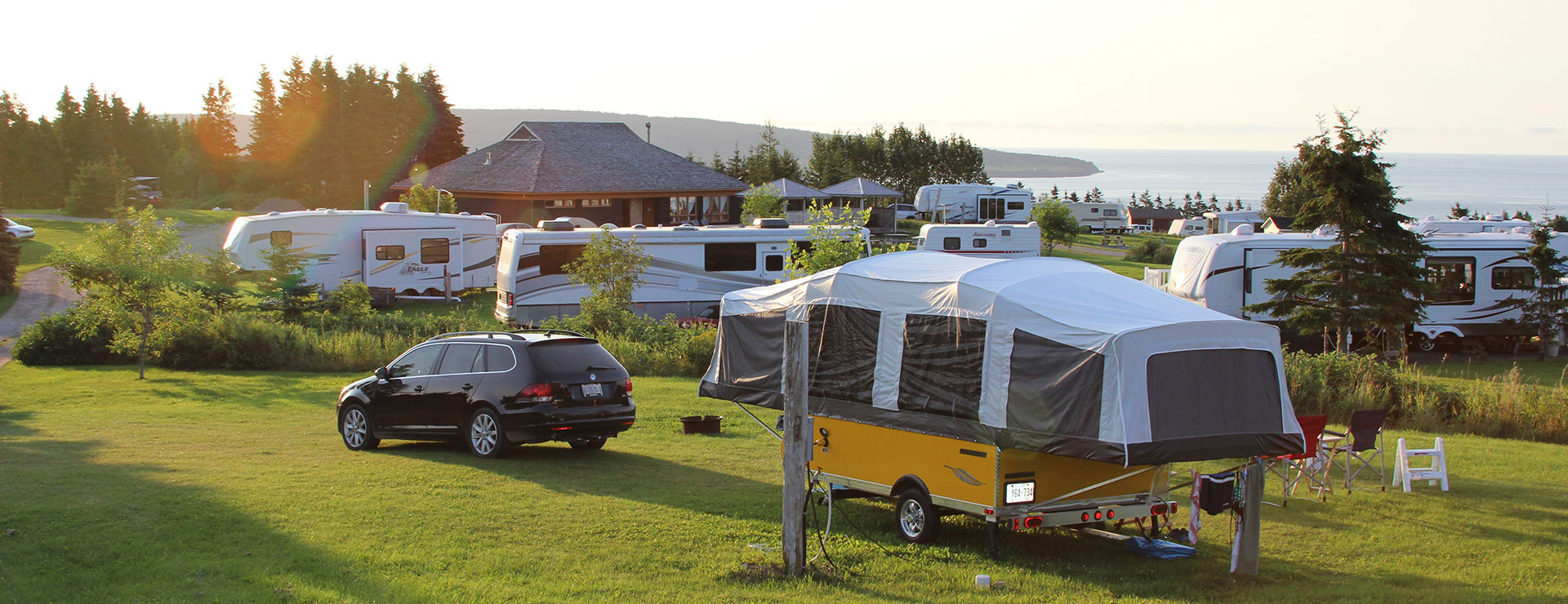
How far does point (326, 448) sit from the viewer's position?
40.6 ft

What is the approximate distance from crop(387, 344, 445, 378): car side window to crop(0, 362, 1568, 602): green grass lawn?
871mm

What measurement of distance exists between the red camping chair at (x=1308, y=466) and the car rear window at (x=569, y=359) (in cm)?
644

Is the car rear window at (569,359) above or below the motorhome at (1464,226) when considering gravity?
below

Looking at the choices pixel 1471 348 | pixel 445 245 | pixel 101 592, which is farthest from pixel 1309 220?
pixel 445 245

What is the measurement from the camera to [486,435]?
11.6 m

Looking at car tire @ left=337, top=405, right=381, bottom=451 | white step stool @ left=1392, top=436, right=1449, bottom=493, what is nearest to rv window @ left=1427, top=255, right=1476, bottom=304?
white step stool @ left=1392, top=436, right=1449, bottom=493

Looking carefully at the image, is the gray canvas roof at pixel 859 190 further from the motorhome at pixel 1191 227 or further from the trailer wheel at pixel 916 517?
the trailer wheel at pixel 916 517

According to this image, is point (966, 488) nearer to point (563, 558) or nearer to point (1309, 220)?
point (563, 558)

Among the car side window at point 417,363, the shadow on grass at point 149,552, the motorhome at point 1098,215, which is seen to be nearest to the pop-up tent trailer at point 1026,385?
the shadow on grass at point 149,552

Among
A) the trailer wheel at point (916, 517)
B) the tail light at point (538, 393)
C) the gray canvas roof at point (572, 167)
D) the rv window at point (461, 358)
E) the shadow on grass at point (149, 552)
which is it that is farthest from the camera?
the gray canvas roof at point (572, 167)

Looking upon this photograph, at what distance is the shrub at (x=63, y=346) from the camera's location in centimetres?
2186

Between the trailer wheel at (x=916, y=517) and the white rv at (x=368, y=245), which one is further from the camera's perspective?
the white rv at (x=368, y=245)

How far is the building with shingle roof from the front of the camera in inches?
1735

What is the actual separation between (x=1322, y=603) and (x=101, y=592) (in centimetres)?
722
